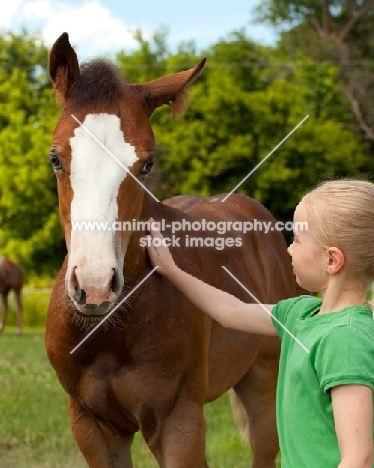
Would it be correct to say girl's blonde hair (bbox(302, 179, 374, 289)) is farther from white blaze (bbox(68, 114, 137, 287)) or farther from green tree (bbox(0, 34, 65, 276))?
green tree (bbox(0, 34, 65, 276))

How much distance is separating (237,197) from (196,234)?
1.41 meters

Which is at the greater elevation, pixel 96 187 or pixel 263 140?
pixel 96 187

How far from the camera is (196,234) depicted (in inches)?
147

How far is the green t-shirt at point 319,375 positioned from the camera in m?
1.72

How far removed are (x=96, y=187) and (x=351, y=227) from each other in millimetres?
1026

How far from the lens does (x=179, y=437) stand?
9.77ft

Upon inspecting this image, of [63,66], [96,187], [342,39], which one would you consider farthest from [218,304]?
[342,39]

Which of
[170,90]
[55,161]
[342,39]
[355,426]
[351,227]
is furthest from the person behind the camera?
[342,39]

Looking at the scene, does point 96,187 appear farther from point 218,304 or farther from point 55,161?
point 218,304

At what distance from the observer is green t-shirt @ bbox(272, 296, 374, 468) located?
67.6 inches

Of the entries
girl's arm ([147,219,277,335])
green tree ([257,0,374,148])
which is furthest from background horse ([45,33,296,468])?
green tree ([257,0,374,148])

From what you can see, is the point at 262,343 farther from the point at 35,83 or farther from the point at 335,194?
the point at 35,83

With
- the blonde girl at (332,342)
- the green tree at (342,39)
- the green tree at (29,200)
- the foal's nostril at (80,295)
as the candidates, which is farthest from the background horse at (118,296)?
the green tree at (342,39)

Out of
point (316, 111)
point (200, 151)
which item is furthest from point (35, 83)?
point (316, 111)
